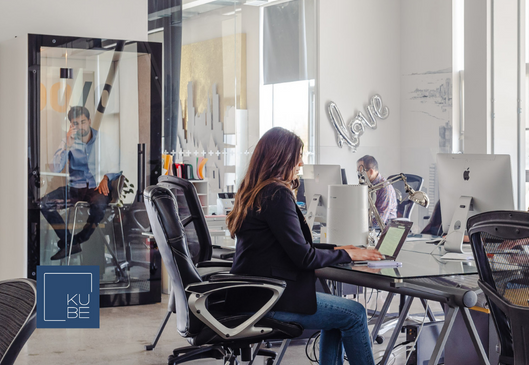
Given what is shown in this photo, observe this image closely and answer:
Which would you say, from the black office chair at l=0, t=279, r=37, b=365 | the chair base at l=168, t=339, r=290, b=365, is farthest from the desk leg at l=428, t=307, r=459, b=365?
the black office chair at l=0, t=279, r=37, b=365

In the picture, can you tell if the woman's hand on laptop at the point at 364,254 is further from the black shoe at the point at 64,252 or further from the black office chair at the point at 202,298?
the black shoe at the point at 64,252

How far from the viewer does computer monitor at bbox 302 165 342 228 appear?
368 cm

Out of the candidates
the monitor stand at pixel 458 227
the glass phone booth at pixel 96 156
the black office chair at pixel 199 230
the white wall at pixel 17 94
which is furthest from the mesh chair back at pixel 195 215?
the white wall at pixel 17 94

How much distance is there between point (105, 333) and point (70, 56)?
2.17 metres

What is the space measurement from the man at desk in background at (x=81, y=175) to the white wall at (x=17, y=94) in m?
0.23

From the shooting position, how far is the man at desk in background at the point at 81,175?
4719 millimetres

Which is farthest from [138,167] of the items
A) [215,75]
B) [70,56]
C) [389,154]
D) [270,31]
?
[389,154]

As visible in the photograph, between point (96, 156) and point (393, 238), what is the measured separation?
298 cm

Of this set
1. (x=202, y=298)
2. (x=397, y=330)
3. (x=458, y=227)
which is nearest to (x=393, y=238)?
(x=397, y=330)

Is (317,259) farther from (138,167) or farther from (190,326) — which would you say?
(138,167)

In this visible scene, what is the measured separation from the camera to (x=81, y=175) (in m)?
4.80

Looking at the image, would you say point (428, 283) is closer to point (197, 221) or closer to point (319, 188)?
point (197, 221)

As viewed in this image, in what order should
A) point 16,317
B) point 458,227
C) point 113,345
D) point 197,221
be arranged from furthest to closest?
1. point 113,345
2. point 197,221
3. point 458,227
4. point 16,317

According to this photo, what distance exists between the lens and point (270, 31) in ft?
25.2
